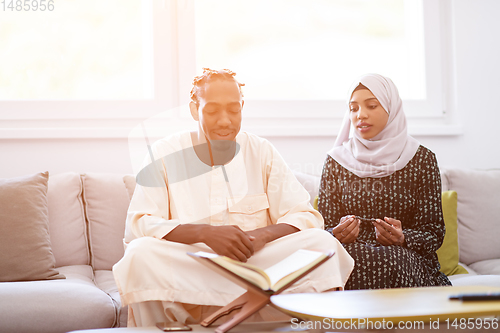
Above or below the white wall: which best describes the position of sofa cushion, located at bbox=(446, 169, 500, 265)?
below

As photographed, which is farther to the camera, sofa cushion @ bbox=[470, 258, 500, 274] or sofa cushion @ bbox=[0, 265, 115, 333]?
sofa cushion @ bbox=[470, 258, 500, 274]

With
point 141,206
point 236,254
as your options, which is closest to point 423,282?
point 236,254

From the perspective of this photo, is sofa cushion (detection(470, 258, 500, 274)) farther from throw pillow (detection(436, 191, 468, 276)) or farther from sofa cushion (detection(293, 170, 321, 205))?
sofa cushion (detection(293, 170, 321, 205))

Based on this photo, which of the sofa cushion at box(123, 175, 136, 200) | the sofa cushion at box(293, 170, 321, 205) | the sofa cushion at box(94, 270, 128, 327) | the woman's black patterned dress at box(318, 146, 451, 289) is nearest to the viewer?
the sofa cushion at box(94, 270, 128, 327)

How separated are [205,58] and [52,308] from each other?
1.89 metres

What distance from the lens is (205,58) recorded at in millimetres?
3178

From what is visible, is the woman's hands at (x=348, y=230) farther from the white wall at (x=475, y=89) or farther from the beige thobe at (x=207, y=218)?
the white wall at (x=475, y=89)

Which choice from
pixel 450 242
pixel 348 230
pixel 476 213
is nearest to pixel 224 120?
pixel 348 230

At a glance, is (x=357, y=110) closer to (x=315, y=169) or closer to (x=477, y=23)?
(x=315, y=169)

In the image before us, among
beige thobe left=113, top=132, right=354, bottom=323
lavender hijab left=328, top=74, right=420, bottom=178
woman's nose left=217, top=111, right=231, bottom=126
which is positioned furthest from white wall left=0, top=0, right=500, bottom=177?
woman's nose left=217, top=111, right=231, bottom=126

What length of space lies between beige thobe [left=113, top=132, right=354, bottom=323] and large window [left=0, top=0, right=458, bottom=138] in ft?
2.88

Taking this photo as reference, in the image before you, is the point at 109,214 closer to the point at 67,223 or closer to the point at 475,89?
the point at 67,223

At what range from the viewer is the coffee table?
1108 millimetres

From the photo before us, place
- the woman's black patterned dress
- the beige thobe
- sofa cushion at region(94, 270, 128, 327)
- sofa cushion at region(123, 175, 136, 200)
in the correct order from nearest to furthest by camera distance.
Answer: the beige thobe < sofa cushion at region(94, 270, 128, 327) < the woman's black patterned dress < sofa cushion at region(123, 175, 136, 200)
